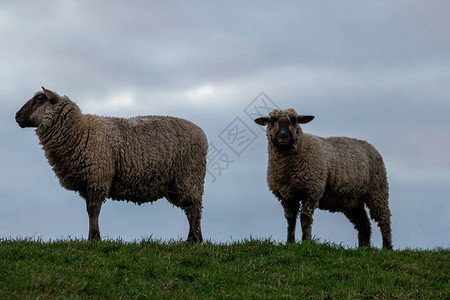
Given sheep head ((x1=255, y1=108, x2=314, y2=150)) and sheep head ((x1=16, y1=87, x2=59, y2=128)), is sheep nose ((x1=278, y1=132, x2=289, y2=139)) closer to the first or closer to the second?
sheep head ((x1=255, y1=108, x2=314, y2=150))

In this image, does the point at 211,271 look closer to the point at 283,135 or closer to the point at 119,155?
the point at 119,155

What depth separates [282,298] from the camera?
7.15 metres

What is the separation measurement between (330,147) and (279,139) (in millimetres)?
2080

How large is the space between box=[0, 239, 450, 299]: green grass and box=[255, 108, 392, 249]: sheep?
2.18 metres

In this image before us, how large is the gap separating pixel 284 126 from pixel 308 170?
3.71 feet

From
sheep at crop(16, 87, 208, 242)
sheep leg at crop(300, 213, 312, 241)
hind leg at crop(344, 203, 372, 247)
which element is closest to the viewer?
sheep at crop(16, 87, 208, 242)

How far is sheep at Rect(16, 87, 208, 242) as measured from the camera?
35.1 ft

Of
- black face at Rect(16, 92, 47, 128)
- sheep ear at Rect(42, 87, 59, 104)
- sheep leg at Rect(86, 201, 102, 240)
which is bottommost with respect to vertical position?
sheep leg at Rect(86, 201, 102, 240)

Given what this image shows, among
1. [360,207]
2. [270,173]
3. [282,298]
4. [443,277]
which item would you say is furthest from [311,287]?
[360,207]

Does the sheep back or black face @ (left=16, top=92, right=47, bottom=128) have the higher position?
black face @ (left=16, top=92, right=47, bottom=128)

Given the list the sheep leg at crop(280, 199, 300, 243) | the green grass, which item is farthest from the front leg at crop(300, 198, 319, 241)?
the green grass

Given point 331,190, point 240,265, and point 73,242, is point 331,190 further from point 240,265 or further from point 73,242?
point 73,242

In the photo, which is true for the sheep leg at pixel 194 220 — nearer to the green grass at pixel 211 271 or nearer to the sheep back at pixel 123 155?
the sheep back at pixel 123 155

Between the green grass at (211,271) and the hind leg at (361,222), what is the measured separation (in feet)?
16.5
